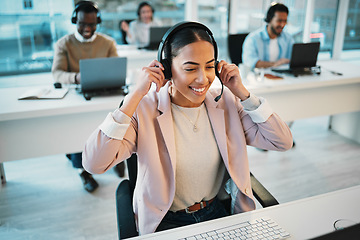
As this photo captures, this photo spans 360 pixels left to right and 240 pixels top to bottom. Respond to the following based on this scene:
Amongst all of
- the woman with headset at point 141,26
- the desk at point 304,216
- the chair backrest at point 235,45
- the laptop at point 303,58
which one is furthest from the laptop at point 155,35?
the desk at point 304,216

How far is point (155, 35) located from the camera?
3682 millimetres

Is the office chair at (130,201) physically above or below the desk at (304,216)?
below

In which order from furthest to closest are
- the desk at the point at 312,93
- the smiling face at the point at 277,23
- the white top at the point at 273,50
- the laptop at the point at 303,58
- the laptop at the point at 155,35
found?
the laptop at the point at 155,35 < the white top at the point at 273,50 < the smiling face at the point at 277,23 < the laptop at the point at 303,58 < the desk at the point at 312,93

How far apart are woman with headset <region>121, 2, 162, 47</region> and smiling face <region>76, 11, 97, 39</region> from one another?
70.3 inches

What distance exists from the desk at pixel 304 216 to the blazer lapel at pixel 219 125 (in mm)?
236

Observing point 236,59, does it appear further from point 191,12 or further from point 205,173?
point 205,173

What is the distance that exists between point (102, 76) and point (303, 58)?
165 centimetres

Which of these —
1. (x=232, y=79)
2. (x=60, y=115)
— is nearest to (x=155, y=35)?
(x=60, y=115)

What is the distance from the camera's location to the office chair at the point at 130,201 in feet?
3.42

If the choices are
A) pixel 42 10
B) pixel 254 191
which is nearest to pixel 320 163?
pixel 254 191

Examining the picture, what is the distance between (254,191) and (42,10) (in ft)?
13.6

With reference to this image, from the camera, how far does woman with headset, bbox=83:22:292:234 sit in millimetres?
1079

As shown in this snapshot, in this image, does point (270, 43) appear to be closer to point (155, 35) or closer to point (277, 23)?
point (277, 23)

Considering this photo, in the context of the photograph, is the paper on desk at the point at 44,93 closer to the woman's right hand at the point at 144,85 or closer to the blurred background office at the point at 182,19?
the woman's right hand at the point at 144,85
